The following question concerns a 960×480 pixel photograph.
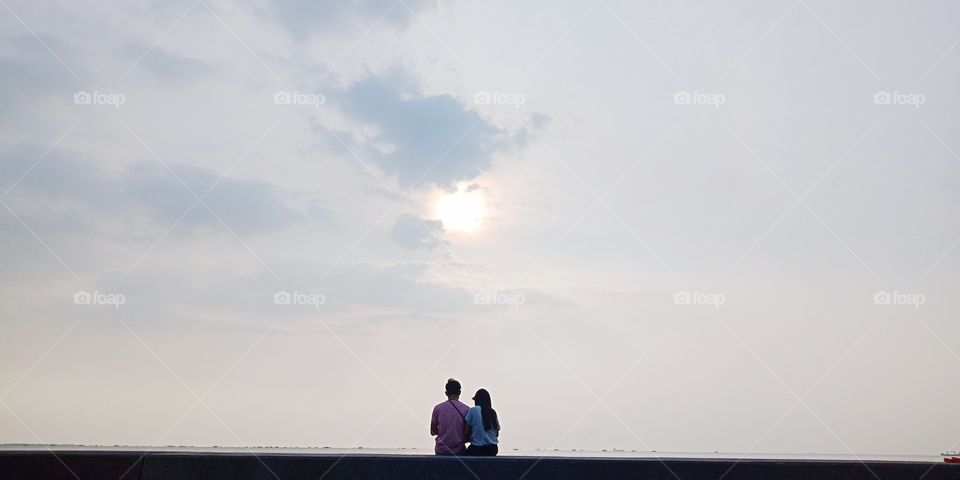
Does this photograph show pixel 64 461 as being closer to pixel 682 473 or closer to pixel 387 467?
pixel 387 467

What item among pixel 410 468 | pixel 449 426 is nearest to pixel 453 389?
pixel 449 426

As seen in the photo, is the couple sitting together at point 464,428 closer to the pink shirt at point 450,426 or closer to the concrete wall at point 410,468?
the pink shirt at point 450,426

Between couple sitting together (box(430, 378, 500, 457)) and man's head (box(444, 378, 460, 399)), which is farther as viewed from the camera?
man's head (box(444, 378, 460, 399))

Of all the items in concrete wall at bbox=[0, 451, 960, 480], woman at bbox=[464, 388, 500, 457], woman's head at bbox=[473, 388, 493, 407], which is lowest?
concrete wall at bbox=[0, 451, 960, 480]

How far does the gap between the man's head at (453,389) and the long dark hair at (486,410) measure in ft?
0.92

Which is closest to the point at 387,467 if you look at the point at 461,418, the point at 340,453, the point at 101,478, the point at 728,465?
the point at 340,453

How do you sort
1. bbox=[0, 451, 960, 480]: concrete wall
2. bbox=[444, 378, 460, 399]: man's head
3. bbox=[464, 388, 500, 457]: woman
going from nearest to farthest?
bbox=[0, 451, 960, 480]: concrete wall
bbox=[464, 388, 500, 457]: woman
bbox=[444, 378, 460, 399]: man's head

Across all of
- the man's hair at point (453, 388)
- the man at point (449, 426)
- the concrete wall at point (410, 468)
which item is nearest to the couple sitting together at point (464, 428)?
the man at point (449, 426)

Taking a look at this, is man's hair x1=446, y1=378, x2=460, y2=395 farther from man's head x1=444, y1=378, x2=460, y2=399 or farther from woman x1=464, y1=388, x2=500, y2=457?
woman x1=464, y1=388, x2=500, y2=457

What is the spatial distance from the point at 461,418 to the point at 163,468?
4028mm

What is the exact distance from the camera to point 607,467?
10.1 metres

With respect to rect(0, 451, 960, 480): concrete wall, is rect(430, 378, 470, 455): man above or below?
above

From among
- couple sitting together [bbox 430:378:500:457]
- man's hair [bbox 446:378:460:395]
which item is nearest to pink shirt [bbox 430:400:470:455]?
couple sitting together [bbox 430:378:500:457]

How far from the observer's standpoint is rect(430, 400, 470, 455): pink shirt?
11938 mm
